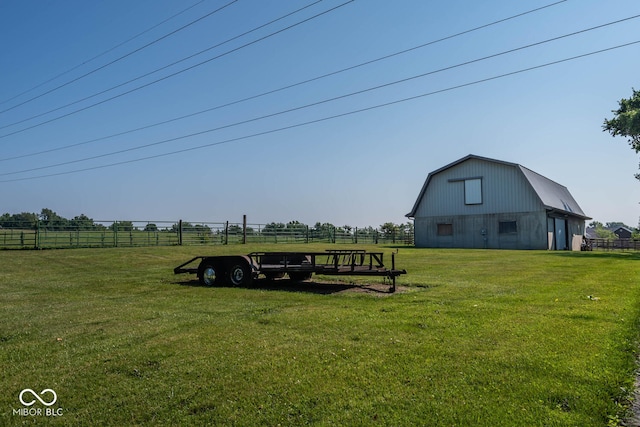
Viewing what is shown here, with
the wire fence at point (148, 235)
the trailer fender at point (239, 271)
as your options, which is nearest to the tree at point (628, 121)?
the wire fence at point (148, 235)

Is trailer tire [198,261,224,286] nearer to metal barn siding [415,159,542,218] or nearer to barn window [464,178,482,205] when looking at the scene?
metal barn siding [415,159,542,218]

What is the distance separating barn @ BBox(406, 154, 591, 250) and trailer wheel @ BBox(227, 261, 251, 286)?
27874mm

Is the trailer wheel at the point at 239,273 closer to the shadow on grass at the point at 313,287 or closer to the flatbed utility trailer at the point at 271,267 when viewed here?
the flatbed utility trailer at the point at 271,267

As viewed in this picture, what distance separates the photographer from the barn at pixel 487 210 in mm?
32875

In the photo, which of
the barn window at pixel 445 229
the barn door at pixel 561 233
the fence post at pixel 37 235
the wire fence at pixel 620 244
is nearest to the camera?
the fence post at pixel 37 235

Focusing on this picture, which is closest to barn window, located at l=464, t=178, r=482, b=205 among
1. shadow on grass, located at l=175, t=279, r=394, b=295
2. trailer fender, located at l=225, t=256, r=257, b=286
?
shadow on grass, located at l=175, t=279, r=394, b=295

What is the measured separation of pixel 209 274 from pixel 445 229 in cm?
2908

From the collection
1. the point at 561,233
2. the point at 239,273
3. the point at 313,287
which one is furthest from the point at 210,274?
the point at 561,233

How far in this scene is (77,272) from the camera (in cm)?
1516

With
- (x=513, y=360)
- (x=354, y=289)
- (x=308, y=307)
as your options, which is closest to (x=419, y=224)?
(x=354, y=289)

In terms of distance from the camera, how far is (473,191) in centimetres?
3562

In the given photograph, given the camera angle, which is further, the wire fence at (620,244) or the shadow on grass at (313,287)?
the wire fence at (620,244)

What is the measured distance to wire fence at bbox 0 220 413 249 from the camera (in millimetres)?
27484

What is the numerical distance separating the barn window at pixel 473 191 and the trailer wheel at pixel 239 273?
28.4 m
